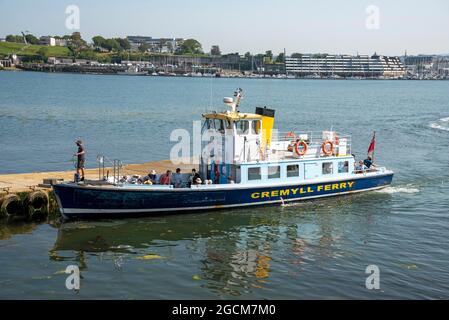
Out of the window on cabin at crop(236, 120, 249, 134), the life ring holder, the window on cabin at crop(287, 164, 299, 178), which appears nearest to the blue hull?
the window on cabin at crop(287, 164, 299, 178)

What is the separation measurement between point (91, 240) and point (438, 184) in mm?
24214

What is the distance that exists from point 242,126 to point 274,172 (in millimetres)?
3021

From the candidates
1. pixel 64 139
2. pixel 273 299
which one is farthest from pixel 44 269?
pixel 64 139

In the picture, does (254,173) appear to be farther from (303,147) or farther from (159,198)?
(159,198)

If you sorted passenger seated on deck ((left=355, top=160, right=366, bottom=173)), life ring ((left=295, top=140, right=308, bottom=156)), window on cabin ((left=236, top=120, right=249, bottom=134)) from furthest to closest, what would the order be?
passenger seated on deck ((left=355, top=160, right=366, bottom=173)) → life ring ((left=295, top=140, right=308, bottom=156)) → window on cabin ((left=236, top=120, right=249, bottom=134))

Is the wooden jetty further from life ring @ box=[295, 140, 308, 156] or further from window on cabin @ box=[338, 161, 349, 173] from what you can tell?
window on cabin @ box=[338, 161, 349, 173]

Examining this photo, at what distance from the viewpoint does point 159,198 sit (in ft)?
92.5

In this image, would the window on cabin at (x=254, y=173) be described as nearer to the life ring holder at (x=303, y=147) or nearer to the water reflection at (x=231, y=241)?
the water reflection at (x=231, y=241)

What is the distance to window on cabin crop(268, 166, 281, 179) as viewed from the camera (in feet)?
101

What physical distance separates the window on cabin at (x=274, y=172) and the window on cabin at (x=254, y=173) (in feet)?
2.25

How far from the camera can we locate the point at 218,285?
20.9 metres

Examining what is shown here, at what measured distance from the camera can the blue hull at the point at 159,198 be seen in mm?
27062

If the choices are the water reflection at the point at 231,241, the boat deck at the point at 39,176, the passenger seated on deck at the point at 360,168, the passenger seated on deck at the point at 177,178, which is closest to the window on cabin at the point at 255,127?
the water reflection at the point at 231,241
